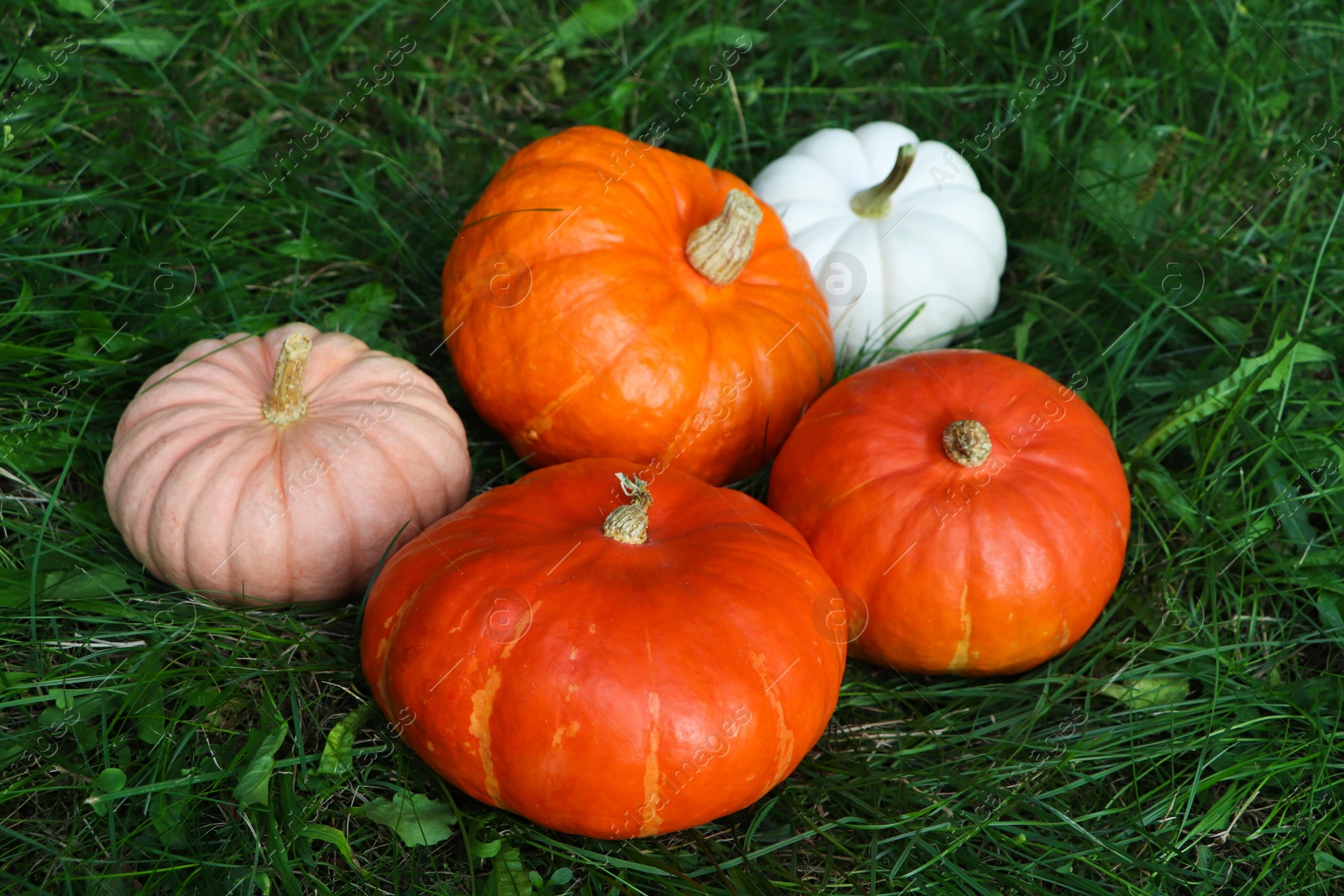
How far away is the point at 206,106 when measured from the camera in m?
3.73

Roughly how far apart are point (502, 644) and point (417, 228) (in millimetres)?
2054

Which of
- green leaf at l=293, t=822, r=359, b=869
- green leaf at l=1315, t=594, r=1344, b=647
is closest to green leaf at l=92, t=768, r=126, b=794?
green leaf at l=293, t=822, r=359, b=869

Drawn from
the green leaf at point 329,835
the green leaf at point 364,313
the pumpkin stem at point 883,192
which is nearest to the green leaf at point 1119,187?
the pumpkin stem at point 883,192

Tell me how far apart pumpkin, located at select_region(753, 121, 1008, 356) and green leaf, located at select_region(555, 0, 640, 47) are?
1081 mm

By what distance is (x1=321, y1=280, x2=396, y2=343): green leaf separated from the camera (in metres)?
3.32

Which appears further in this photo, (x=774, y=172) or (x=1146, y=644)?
(x=774, y=172)

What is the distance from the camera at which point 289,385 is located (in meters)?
2.62

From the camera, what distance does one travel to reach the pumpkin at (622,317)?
9.01 ft

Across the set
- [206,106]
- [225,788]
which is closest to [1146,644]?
[225,788]

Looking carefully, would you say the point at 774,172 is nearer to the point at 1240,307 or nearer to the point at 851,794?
the point at 1240,307

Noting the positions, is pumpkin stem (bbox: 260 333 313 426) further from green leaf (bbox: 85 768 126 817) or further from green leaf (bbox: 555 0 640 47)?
green leaf (bbox: 555 0 640 47)

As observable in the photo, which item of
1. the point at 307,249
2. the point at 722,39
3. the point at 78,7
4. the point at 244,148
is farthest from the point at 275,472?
the point at 722,39

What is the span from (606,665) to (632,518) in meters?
0.36

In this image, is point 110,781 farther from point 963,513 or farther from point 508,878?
point 963,513
